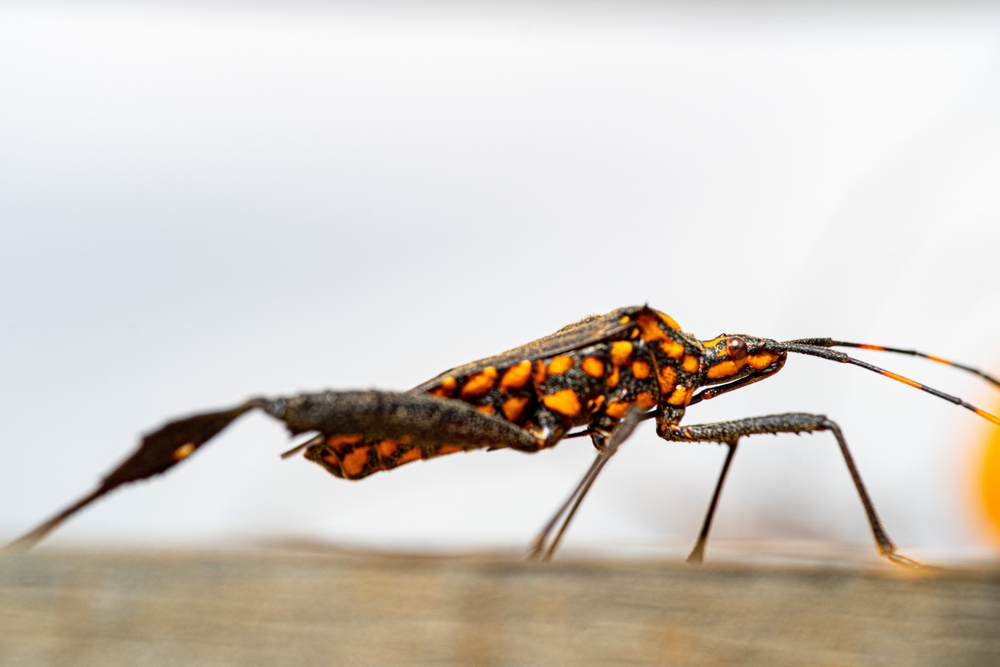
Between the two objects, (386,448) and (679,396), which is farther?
(679,396)

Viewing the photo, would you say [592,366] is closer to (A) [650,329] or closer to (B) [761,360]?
(A) [650,329]

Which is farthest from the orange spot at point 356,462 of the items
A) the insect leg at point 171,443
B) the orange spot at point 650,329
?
the orange spot at point 650,329

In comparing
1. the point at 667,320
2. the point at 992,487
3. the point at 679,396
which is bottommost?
the point at 992,487

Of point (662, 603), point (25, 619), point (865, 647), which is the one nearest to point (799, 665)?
point (865, 647)

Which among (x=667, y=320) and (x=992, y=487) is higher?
(x=667, y=320)

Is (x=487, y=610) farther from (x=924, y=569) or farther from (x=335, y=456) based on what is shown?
(x=335, y=456)

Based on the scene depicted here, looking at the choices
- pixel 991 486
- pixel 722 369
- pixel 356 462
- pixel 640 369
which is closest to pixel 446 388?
pixel 356 462

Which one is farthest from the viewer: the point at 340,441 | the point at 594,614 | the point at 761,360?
the point at 761,360

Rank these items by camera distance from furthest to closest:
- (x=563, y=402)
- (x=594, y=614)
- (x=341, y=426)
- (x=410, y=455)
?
1. (x=563, y=402)
2. (x=410, y=455)
3. (x=341, y=426)
4. (x=594, y=614)
